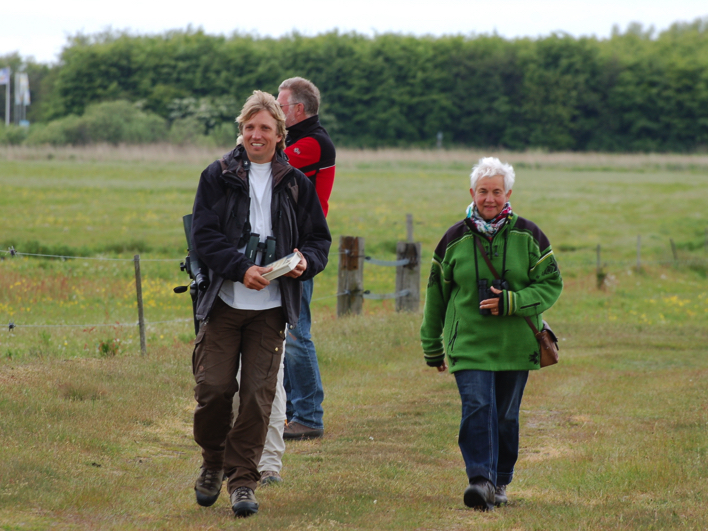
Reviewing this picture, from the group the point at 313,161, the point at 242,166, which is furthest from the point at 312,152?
the point at 242,166

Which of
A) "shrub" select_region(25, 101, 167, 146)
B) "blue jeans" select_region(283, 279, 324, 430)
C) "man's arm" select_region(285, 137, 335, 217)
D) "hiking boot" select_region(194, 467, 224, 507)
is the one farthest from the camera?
"shrub" select_region(25, 101, 167, 146)

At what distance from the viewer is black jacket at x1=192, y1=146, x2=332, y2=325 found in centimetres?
448

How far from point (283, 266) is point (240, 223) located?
352 millimetres

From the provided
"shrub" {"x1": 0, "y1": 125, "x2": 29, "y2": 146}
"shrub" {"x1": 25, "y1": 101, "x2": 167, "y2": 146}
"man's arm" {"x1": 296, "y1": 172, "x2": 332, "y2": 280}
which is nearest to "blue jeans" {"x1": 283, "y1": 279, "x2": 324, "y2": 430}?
"man's arm" {"x1": 296, "y1": 172, "x2": 332, "y2": 280}

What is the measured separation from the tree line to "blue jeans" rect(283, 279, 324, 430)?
86576 mm

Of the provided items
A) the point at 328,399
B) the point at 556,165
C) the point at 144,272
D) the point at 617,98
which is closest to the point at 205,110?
the point at 556,165

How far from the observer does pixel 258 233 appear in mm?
4621

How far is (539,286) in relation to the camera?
482 cm

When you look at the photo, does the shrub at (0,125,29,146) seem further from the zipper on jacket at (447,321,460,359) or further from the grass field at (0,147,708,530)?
the zipper on jacket at (447,321,460,359)

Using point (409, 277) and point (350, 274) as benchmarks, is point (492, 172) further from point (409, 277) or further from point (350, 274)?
point (409, 277)

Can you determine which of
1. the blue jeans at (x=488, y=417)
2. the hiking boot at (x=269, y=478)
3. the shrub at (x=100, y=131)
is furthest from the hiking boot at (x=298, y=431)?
the shrub at (x=100, y=131)

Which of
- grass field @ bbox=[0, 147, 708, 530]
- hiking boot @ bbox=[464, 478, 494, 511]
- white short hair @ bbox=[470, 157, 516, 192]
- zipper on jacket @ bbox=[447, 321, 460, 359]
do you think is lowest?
grass field @ bbox=[0, 147, 708, 530]

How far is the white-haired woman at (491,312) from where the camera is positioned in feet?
15.7

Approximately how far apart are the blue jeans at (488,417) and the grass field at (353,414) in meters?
0.27
